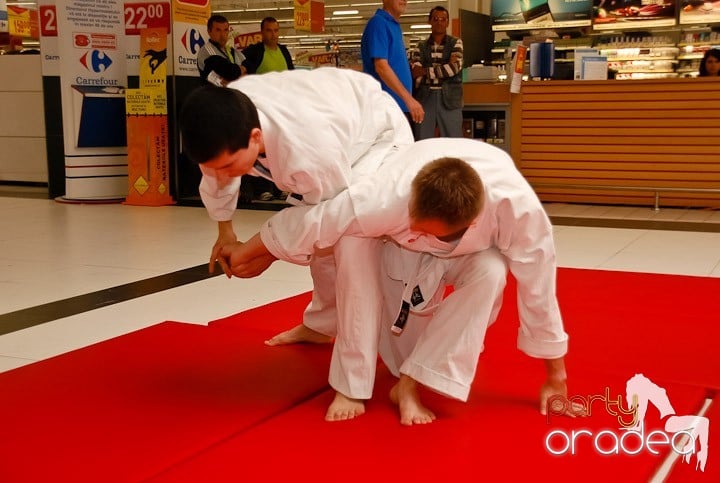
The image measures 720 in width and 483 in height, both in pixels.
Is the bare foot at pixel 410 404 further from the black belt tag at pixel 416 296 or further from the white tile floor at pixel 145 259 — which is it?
the white tile floor at pixel 145 259

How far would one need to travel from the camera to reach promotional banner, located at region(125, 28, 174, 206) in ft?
21.9

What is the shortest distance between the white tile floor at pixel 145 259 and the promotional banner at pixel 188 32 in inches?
52.0

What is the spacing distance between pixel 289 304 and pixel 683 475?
5.86 feet

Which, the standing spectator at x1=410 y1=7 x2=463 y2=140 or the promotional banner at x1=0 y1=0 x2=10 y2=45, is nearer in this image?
the standing spectator at x1=410 y1=7 x2=463 y2=140

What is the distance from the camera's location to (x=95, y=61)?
22.6 feet

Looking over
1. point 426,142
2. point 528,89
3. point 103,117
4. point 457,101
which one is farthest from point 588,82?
point 426,142

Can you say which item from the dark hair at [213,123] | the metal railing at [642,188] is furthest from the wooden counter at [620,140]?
the dark hair at [213,123]

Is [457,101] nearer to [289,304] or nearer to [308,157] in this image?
[289,304]

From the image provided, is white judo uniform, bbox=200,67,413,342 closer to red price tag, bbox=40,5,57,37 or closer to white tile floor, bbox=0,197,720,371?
white tile floor, bbox=0,197,720,371

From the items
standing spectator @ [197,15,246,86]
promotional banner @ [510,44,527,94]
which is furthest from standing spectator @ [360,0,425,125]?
promotional banner @ [510,44,527,94]

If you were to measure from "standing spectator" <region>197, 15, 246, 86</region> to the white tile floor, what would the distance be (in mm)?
1055

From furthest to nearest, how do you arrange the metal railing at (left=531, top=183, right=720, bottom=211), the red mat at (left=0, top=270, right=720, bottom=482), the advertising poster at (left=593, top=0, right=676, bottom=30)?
the advertising poster at (left=593, top=0, right=676, bottom=30) < the metal railing at (left=531, top=183, right=720, bottom=211) < the red mat at (left=0, top=270, right=720, bottom=482)

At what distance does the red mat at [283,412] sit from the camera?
1.58m

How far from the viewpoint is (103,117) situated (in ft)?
23.0
